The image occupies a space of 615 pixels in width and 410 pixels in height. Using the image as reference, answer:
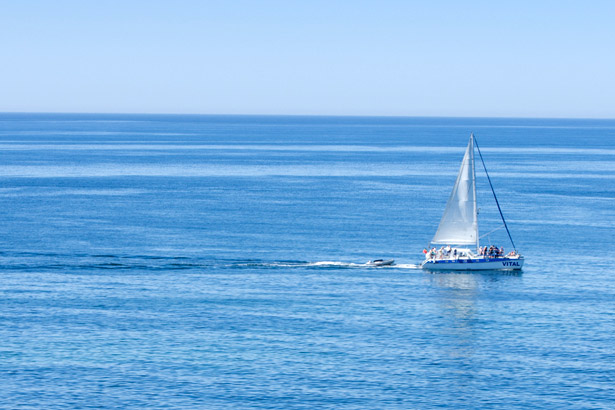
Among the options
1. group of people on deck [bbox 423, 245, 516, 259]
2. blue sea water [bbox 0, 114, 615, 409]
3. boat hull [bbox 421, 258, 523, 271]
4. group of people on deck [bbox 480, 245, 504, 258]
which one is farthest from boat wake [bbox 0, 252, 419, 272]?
group of people on deck [bbox 480, 245, 504, 258]

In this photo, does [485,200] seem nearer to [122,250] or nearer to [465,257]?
[465,257]

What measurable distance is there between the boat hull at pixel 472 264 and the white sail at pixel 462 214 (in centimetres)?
500

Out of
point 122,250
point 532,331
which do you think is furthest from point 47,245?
point 532,331

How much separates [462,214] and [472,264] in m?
7.71

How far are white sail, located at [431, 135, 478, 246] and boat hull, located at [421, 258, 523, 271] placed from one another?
197 inches

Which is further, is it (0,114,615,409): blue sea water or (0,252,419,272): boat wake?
(0,252,419,272): boat wake

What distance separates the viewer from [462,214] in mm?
112562

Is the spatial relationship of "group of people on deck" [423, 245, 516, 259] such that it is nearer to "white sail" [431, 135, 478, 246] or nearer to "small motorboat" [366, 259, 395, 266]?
"white sail" [431, 135, 478, 246]

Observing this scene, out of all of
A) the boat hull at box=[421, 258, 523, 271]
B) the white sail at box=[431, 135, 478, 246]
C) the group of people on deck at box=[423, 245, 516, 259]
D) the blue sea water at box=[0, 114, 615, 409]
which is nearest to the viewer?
the blue sea water at box=[0, 114, 615, 409]

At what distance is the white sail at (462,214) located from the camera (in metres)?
112

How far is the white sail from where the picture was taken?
112 metres

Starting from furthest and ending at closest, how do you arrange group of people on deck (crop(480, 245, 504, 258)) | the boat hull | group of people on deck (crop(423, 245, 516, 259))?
group of people on deck (crop(480, 245, 504, 258))
group of people on deck (crop(423, 245, 516, 259))
the boat hull

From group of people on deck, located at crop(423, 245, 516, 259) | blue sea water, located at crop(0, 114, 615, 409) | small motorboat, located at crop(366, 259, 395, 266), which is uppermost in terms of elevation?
group of people on deck, located at crop(423, 245, 516, 259)

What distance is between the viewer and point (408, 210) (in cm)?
15588
